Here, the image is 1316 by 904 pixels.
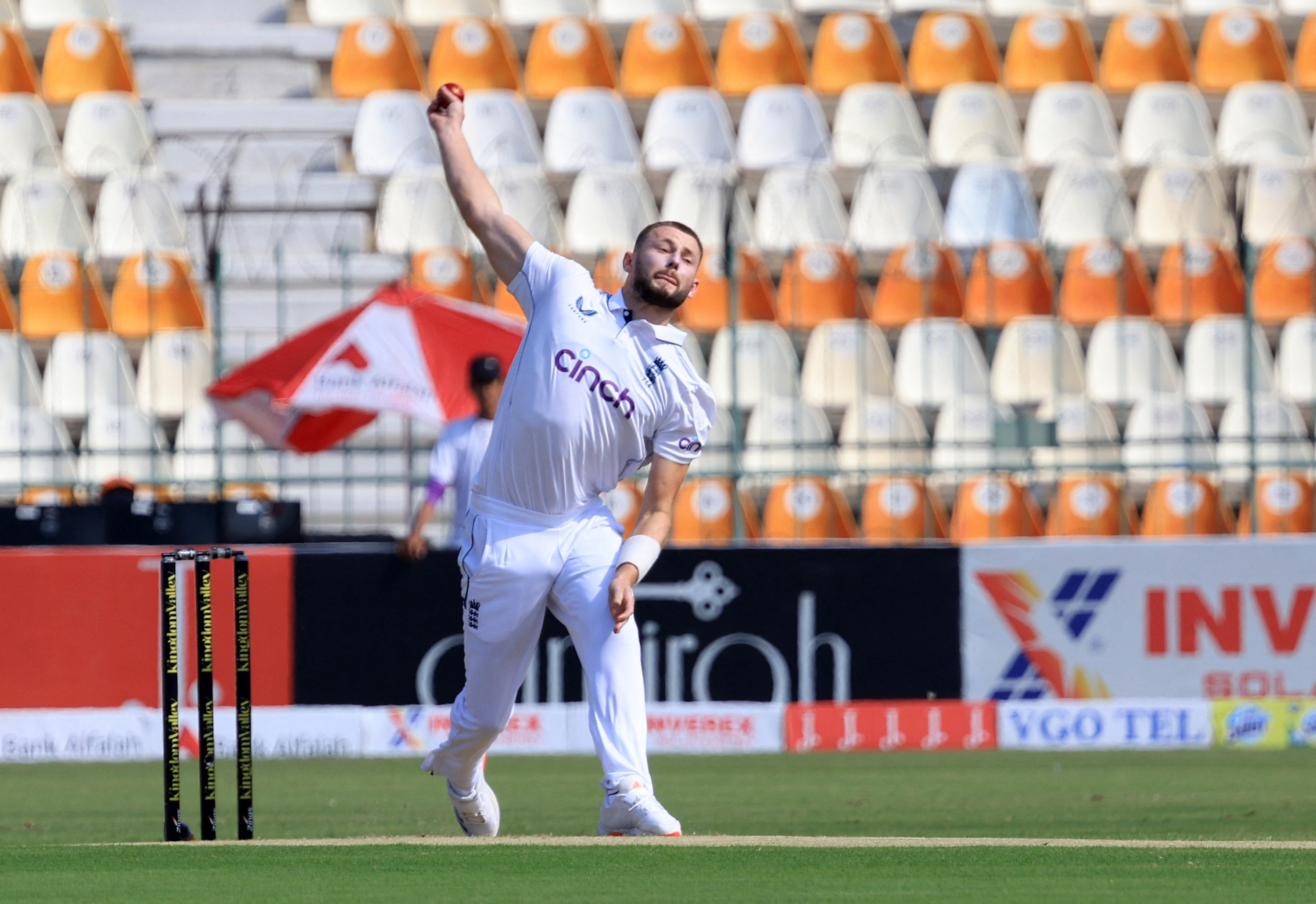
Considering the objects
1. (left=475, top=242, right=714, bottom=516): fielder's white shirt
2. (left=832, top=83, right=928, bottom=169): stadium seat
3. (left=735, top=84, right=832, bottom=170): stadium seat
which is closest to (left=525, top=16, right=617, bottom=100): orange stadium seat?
(left=735, top=84, right=832, bottom=170): stadium seat

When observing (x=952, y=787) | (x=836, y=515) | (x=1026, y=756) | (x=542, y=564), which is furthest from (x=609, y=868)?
(x=836, y=515)

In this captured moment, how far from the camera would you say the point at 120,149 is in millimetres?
17062

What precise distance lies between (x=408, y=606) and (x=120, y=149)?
7.03m

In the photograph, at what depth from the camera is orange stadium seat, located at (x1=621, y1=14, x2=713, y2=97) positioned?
17953 millimetres

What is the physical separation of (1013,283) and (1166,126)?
113 inches

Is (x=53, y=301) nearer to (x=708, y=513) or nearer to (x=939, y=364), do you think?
(x=708, y=513)

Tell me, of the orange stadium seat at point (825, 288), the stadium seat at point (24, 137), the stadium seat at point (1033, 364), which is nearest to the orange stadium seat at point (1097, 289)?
the stadium seat at point (1033, 364)

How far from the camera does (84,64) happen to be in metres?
17.8

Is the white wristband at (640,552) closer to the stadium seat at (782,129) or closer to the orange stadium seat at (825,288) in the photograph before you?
the orange stadium seat at (825,288)

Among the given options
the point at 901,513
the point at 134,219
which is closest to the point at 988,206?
the point at 901,513

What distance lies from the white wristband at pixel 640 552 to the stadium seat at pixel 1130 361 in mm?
10121

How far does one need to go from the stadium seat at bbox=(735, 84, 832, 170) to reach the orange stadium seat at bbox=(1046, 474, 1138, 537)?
456 cm

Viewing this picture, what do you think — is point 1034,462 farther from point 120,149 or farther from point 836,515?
point 120,149

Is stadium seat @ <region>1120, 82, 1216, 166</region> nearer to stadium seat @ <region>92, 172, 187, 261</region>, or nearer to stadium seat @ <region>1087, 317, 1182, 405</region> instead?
stadium seat @ <region>1087, 317, 1182, 405</region>
